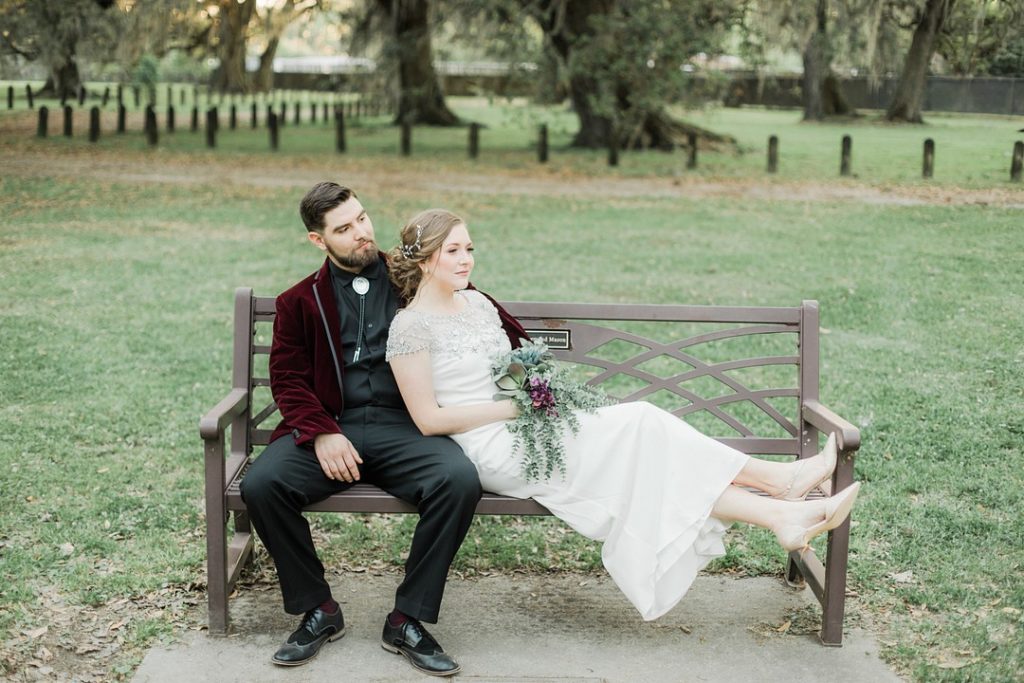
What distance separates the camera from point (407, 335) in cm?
408

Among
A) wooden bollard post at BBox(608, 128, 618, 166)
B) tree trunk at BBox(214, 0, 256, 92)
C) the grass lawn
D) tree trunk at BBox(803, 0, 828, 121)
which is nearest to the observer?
the grass lawn

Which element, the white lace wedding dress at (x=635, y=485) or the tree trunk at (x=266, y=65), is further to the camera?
the tree trunk at (x=266, y=65)

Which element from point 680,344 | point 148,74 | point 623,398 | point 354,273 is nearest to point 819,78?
point 680,344

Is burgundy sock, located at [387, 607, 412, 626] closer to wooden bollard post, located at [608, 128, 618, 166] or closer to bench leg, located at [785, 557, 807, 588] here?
bench leg, located at [785, 557, 807, 588]

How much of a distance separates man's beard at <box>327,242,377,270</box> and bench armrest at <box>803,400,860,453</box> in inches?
70.5

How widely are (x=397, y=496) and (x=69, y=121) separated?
18.1m

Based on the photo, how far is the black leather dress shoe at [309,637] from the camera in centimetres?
385

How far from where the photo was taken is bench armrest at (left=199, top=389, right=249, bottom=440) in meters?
3.91

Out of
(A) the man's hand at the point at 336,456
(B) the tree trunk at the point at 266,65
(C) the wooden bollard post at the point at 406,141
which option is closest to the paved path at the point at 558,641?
(A) the man's hand at the point at 336,456

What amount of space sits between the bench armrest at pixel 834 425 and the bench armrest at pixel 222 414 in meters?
2.14

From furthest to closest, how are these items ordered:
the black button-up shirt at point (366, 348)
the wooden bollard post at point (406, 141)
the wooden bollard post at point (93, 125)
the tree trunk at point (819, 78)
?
the wooden bollard post at point (406, 141), the wooden bollard post at point (93, 125), the tree trunk at point (819, 78), the black button-up shirt at point (366, 348)

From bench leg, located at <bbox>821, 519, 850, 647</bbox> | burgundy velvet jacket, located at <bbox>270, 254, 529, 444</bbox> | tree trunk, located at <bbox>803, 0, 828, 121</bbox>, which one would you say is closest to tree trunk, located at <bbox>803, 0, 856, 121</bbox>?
tree trunk, located at <bbox>803, 0, 828, 121</bbox>

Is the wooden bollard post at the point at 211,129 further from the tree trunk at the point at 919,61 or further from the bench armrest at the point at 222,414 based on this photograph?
the bench armrest at the point at 222,414

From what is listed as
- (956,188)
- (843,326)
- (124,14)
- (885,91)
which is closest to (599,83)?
(124,14)
